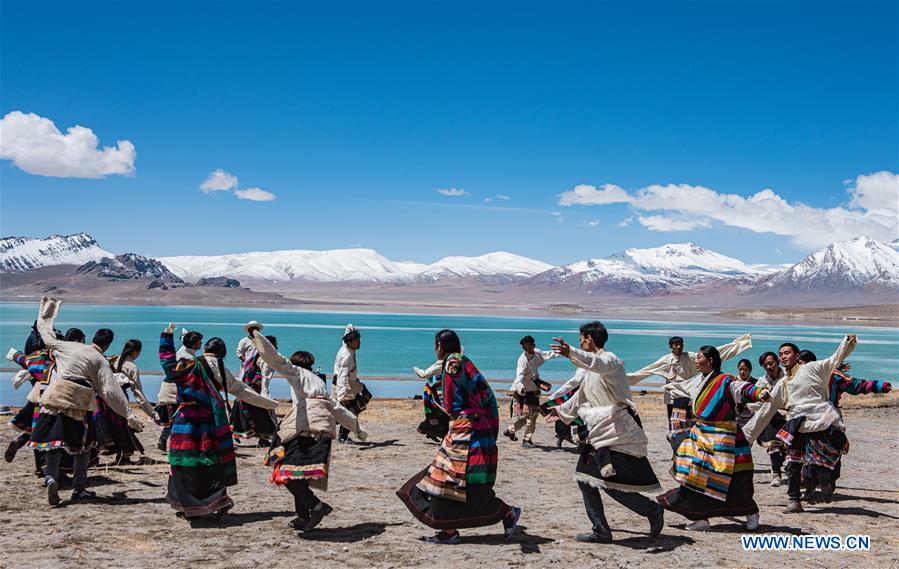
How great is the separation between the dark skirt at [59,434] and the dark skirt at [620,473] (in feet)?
15.7

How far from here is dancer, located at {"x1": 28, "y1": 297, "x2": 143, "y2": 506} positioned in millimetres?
7141

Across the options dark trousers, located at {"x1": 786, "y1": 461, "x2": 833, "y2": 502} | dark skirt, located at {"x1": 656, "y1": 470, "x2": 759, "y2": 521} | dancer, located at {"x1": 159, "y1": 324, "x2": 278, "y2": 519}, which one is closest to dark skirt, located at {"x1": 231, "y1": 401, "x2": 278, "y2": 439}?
dancer, located at {"x1": 159, "y1": 324, "x2": 278, "y2": 519}

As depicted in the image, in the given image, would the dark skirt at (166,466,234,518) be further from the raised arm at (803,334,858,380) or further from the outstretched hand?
the raised arm at (803,334,858,380)

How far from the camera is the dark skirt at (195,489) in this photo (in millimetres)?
6516

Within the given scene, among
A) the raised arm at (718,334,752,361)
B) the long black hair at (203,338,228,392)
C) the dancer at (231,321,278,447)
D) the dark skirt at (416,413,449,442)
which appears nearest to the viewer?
the long black hair at (203,338,228,392)

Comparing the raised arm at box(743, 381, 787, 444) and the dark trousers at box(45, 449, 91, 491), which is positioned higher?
the raised arm at box(743, 381, 787, 444)

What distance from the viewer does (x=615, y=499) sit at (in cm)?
625

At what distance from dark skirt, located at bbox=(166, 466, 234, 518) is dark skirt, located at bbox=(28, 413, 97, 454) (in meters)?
1.32

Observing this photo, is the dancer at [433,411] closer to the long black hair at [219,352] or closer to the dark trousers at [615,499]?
the long black hair at [219,352]

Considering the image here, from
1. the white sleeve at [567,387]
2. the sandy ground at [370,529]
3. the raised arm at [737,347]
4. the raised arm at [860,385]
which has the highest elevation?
the raised arm at [737,347]

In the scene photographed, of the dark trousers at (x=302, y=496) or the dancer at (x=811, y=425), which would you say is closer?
the dark trousers at (x=302, y=496)

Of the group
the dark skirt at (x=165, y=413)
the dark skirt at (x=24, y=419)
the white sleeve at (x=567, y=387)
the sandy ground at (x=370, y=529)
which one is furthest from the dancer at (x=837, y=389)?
the dark skirt at (x=24, y=419)

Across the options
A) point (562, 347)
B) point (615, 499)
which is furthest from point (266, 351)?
point (615, 499)

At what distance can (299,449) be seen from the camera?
6.21 m
